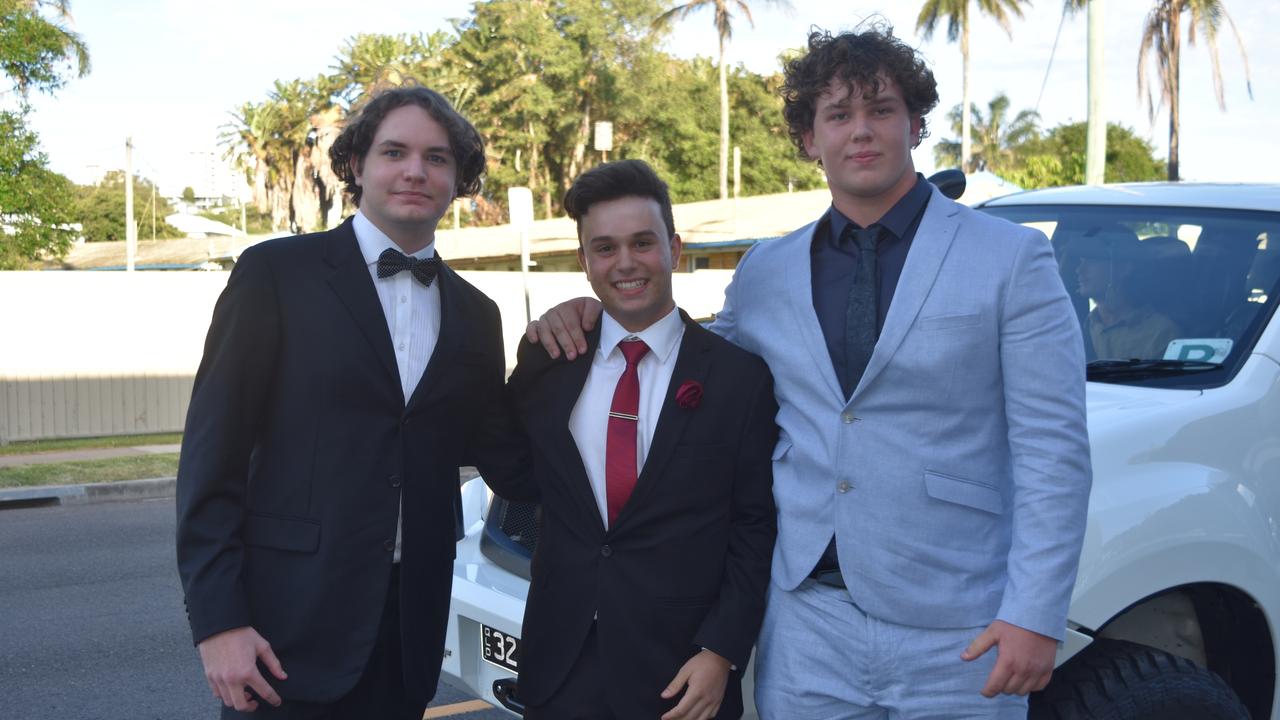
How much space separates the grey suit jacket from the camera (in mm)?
2305

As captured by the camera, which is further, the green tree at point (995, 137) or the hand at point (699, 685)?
the green tree at point (995, 137)

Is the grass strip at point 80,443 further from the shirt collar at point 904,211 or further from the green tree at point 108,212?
the green tree at point 108,212

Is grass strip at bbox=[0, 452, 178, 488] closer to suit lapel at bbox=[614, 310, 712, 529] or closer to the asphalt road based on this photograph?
the asphalt road

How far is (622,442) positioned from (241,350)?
87 centimetres

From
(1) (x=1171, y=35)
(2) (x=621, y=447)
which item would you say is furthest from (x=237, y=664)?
(1) (x=1171, y=35)

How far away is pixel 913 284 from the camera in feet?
8.02

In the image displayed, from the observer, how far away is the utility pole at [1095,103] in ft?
38.7

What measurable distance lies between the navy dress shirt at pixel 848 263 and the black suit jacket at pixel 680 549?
20 cm

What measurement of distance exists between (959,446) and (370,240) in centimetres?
145

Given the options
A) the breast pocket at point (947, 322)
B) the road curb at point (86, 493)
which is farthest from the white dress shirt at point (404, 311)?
the road curb at point (86, 493)

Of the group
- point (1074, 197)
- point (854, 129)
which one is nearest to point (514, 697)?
point (854, 129)

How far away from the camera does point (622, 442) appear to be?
8.85 ft

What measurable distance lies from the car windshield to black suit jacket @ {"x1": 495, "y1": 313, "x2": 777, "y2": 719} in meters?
1.39

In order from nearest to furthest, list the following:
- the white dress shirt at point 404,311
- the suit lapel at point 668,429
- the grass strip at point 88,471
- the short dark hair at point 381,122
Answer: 1. the suit lapel at point 668,429
2. the white dress shirt at point 404,311
3. the short dark hair at point 381,122
4. the grass strip at point 88,471
